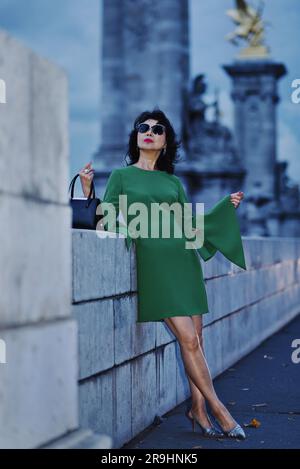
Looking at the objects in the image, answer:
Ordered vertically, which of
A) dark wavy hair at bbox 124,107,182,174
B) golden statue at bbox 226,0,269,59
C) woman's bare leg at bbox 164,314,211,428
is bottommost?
woman's bare leg at bbox 164,314,211,428

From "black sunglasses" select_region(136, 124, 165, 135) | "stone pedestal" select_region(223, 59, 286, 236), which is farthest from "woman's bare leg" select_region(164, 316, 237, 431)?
"stone pedestal" select_region(223, 59, 286, 236)

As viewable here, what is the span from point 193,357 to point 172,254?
630 mm

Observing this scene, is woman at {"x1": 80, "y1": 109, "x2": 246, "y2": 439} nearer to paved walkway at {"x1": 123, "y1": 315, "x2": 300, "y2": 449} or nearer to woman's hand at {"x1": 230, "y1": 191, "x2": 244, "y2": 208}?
woman's hand at {"x1": 230, "y1": 191, "x2": 244, "y2": 208}

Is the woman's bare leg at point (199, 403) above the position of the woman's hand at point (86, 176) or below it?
below

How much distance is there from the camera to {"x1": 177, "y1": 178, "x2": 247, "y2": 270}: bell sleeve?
23.9 feet

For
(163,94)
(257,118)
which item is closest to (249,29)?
(257,118)

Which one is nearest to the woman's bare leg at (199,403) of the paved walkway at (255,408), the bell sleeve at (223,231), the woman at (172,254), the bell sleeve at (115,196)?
the woman at (172,254)

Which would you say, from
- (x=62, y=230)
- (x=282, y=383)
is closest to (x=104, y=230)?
(x=62, y=230)

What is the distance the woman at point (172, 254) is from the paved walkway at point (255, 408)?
0.67 ft

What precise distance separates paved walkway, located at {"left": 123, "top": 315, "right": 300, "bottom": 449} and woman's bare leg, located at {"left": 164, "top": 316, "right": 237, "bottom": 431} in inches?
11.4

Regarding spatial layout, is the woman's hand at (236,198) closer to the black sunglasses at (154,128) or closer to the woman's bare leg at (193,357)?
the black sunglasses at (154,128)

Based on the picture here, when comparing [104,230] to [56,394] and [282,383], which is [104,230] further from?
[282,383]

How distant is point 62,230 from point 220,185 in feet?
91.7

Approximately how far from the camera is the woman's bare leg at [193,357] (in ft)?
22.5
